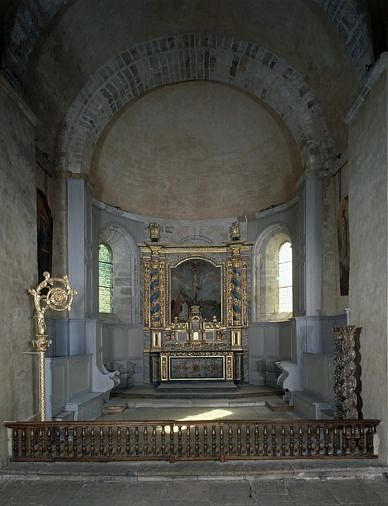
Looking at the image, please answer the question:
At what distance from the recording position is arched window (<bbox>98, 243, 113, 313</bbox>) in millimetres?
14375

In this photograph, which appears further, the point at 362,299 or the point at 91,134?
the point at 91,134

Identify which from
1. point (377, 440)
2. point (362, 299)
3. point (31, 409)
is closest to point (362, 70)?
point (362, 299)

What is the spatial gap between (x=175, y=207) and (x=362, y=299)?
29.3 feet

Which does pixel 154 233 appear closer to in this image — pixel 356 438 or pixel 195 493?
pixel 356 438

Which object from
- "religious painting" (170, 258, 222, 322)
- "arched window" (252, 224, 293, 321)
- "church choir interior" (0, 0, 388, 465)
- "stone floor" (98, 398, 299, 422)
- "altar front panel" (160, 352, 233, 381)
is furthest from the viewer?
A: "religious painting" (170, 258, 222, 322)

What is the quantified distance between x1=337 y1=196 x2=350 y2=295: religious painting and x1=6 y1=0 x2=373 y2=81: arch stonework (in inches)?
107

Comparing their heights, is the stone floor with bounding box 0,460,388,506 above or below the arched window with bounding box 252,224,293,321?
below

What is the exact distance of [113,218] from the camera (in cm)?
1444

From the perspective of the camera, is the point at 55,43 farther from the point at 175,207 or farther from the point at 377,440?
the point at 377,440

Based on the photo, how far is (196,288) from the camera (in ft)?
49.3

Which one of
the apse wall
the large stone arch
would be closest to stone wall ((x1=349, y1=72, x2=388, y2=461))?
the large stone arch

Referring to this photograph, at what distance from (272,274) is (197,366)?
3.50 metres

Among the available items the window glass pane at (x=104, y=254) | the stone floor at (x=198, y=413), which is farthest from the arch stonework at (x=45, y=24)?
the stone floor at (x=198, y=413)

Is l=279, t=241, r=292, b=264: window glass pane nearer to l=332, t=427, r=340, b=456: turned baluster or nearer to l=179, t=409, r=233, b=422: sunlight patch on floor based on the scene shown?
l=179, t=409, r=233, b=422: sunlight patch on floor
